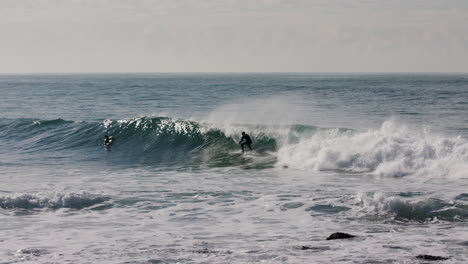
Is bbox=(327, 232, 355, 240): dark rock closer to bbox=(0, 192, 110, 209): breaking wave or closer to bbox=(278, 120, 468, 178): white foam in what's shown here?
bbox=(0, 192, 110, 209): breaking wave

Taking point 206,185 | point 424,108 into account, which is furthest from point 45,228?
point 424,108

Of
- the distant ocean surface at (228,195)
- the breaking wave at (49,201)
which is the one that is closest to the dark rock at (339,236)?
the distant ocean surface at (228,195)

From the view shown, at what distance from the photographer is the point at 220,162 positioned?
26.2 m

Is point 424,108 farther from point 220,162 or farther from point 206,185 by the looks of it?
point 206,185

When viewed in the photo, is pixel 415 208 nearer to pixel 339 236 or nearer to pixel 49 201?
pixel 339 236

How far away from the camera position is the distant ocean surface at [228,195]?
12047mm

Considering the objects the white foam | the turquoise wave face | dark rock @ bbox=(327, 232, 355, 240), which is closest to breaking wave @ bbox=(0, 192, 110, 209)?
dark rock @ bbox=(327, 232, 355, 240)

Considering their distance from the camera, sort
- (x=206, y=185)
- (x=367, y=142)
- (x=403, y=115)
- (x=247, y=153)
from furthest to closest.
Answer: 1. (x=403, y=115)
2. (x=247, y=153)
3. (x=367, y=142)
4. (x=206, y=185)

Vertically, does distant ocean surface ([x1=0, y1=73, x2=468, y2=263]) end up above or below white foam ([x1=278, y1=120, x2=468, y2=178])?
below

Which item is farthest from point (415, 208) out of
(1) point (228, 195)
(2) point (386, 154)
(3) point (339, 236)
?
(2) point (386, 154)

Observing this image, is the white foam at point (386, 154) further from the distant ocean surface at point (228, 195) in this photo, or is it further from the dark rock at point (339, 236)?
the dark rock at point (339, 236)

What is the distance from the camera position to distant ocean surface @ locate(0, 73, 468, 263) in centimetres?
1205

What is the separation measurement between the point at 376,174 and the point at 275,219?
8096 millimetres

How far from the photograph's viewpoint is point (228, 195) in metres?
17.9
